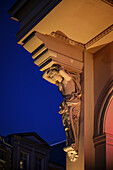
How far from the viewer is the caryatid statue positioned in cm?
566

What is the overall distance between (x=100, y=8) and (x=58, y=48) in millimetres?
851

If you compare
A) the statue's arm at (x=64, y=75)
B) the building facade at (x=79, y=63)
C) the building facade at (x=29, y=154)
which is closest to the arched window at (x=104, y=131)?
the building facade at (x=79, y=63)

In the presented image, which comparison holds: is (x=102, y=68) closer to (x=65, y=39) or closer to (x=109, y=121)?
(x=65, y=39)

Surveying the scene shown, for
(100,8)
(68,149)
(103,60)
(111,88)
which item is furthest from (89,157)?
(100,8)

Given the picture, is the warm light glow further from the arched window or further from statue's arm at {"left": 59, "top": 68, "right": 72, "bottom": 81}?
statue's arm at {"left": 59, "top": 68, "right": 72, "bottom": 81}

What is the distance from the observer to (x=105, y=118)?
5664 millimetres

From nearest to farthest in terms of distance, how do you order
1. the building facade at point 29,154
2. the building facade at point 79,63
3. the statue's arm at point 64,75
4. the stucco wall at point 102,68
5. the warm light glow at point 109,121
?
the building facade at point 79,63, the warm light glow at point 109,121, the statue's arm at point 64,75, the stucco wall at point 102,68, the building facade at point 29,154

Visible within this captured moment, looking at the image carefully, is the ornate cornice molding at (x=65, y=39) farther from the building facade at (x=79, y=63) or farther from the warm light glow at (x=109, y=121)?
the warm light glow at (x=109, y=121)

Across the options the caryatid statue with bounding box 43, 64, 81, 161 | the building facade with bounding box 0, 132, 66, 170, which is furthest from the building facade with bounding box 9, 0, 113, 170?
the building facade with bounding box 0, 132, 66, 170

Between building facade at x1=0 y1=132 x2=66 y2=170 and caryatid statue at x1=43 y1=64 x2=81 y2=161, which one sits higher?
building facade at x1=0 y1=132 x2=66 y2=170

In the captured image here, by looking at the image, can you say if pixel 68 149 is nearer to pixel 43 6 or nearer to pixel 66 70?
pixel 66 70

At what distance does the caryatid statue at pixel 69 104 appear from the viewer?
18.6ft

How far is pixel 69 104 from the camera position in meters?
5.76

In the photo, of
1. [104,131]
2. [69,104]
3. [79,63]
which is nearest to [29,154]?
[79,63]
